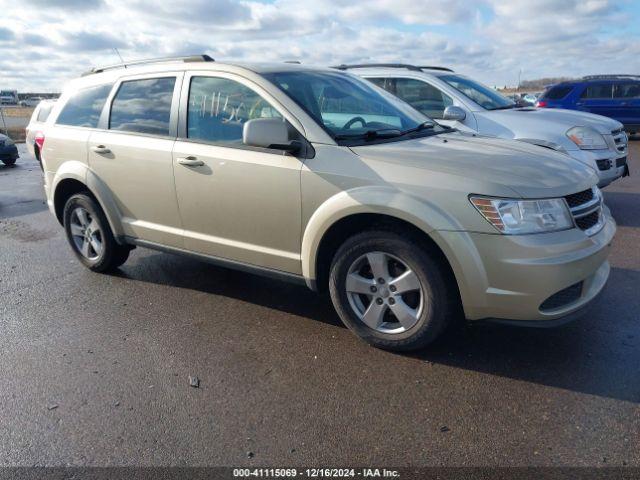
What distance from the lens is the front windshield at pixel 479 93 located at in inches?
303

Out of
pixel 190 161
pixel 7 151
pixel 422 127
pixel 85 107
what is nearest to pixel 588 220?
pixel 422 127

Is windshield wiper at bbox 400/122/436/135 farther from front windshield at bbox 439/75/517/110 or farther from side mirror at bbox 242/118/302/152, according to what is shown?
front windshield at bbox 439/75/517/110

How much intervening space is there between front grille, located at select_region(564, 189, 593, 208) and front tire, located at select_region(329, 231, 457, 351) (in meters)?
0.84

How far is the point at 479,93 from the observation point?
798 centimetres

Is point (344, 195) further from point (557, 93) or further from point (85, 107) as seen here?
point (557, 93)

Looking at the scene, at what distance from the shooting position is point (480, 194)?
3.09m

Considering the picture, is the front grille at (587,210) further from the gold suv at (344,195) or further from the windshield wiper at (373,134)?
the windshield wiper at (373,134)

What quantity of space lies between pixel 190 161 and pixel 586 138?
534 centimetres

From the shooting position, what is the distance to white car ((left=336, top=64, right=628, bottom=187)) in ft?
22.8

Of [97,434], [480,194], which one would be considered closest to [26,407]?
[97,434]

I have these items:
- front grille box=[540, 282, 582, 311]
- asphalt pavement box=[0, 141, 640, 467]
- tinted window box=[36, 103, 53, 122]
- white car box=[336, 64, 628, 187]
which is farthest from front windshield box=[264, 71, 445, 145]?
tinted window box=[36, 103, 53, 122]

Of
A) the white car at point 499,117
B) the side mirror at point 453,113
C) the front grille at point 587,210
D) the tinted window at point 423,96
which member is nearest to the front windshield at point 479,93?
the white car at point 499,117

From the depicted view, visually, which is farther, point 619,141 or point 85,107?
point 619,141

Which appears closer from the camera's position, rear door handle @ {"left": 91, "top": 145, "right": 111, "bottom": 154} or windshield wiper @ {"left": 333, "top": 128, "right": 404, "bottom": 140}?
windshield wiper @ {"left": 333, "top": 128, "right": 404, "bottom": 140}
